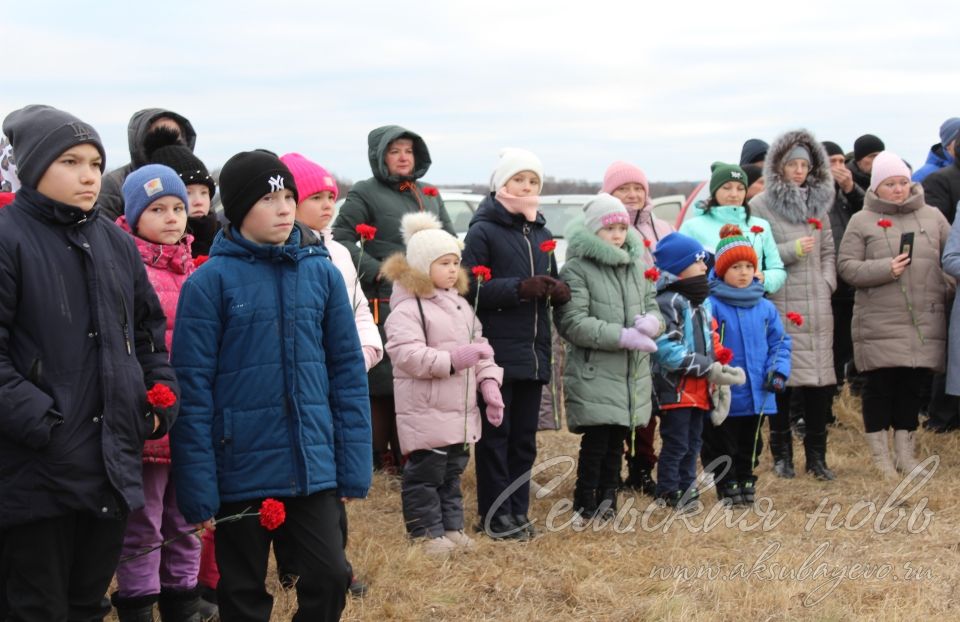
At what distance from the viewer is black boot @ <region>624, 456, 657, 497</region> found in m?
7.11

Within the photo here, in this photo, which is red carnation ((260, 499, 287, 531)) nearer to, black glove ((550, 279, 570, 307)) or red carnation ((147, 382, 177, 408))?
red carnation ((147, 382, 177, 408))

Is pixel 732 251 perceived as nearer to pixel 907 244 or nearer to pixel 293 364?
pixel 907 244

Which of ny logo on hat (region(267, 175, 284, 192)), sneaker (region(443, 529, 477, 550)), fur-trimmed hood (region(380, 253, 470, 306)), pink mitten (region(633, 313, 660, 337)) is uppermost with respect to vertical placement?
ny logo on hat (region(267, 175, 284, 192))

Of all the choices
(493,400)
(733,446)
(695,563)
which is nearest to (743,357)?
(733,446)

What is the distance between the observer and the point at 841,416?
9438 millimetres

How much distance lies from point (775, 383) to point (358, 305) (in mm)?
2823

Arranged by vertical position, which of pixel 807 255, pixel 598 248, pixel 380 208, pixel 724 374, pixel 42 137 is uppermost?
pixel 42 137

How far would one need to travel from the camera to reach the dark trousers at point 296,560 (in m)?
3.61

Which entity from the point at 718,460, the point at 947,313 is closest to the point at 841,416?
the point at 947,313

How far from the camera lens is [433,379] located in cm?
559

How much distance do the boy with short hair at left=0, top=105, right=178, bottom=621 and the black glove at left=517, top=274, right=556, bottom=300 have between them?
2618 millimetres

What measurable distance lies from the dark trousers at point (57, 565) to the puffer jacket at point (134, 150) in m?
1.79

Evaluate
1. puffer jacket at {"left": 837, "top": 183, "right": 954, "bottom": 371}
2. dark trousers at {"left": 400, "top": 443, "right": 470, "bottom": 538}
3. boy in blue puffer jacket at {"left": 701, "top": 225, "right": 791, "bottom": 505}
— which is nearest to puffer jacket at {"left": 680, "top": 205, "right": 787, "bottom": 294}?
boy in blue puffer jacket at {"left": 701, "top": 225, "right": 791, "bottom": 505}

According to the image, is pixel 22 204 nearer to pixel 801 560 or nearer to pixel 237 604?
pixel 237 604
